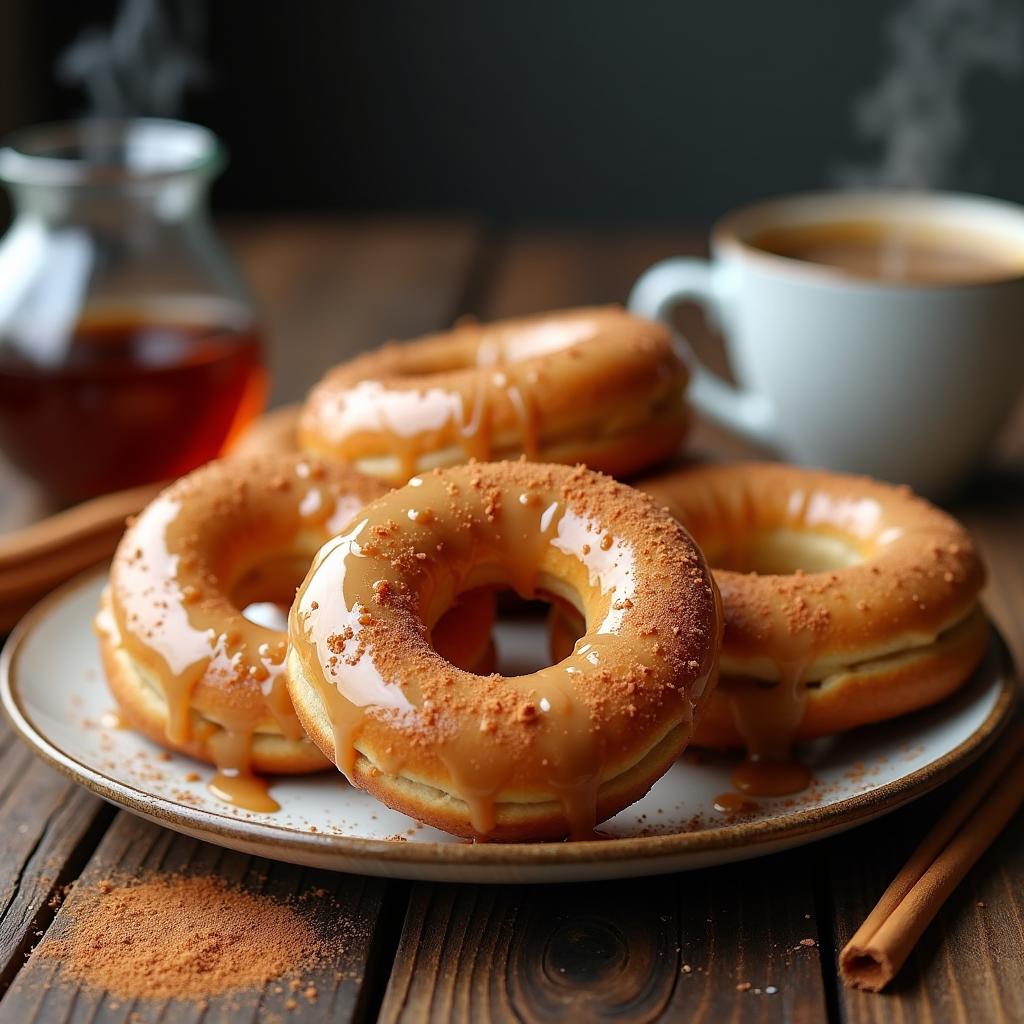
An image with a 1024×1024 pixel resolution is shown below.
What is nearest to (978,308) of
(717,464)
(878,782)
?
(717,464)

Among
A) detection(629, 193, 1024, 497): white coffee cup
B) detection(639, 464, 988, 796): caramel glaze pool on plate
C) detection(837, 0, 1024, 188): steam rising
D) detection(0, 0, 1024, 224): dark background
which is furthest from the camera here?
detection(0, 0, 1024, 224): dark background

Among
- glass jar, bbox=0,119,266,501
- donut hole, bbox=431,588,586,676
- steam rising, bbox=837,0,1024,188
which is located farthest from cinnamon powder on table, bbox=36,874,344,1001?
steam rising, bbox=837,0,1024,188

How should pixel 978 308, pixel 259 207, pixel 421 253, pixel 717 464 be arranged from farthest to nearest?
pixel 259 207, pixel 421 253, pixel 978 308, pixel 717 464

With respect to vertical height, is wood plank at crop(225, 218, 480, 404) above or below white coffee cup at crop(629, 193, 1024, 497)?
below

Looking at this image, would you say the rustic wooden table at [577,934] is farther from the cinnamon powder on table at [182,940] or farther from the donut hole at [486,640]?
the donut hole at [486,640]

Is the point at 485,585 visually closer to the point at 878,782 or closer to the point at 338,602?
the point at 338,602

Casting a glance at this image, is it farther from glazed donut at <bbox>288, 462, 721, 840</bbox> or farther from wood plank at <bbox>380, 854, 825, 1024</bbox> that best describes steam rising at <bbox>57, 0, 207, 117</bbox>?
wood plank at <bbox>380, 854, 825, 1024</bbox>

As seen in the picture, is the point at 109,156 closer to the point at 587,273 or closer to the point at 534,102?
Answer: the point at 587,273
